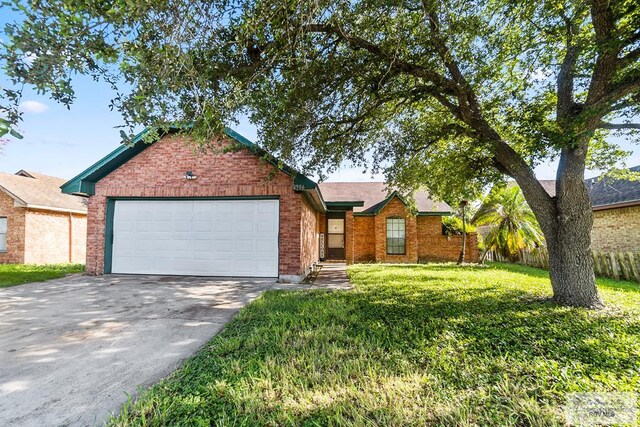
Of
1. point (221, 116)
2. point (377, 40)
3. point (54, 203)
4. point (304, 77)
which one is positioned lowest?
point (54, 203)

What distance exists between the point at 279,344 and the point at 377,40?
5.98 metres

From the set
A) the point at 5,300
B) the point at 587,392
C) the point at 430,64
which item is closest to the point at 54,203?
A: the point at 5,300

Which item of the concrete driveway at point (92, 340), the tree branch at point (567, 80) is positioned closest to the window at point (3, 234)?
the concrete driveway at point (92, 340)

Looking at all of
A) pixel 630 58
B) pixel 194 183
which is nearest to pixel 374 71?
pixel 630 58

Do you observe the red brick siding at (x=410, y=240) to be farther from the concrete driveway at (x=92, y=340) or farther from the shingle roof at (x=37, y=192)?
the shingle roof at (x=37, y=192)

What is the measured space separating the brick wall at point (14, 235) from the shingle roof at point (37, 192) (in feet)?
1.70

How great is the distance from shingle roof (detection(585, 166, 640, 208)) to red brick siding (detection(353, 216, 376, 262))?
9837 millimetres

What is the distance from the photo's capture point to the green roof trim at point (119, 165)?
8.34 m

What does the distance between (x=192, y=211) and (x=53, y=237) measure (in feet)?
36.3

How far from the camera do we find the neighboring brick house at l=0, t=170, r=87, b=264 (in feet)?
44.3

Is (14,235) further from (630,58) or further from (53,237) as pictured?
(630,58)

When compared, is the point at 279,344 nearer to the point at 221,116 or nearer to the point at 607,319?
the point at 221,116

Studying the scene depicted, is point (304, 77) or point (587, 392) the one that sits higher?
point (304, 77)

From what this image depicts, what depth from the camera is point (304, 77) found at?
5820mm
